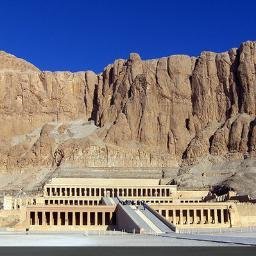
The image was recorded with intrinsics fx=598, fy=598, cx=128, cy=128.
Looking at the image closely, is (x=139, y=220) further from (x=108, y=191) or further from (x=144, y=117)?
(x=144, y=117)

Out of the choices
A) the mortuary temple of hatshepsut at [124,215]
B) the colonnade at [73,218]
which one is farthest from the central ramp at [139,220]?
the colonnade at [73,218]

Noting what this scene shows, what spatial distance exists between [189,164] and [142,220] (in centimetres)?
8939

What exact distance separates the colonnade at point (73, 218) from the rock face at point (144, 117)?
7024cm

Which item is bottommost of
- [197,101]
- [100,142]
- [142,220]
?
→ [142,220]

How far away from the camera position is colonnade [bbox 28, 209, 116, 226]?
88.9 m

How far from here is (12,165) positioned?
167125 mm

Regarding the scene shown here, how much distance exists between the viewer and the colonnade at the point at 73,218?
8888 cm

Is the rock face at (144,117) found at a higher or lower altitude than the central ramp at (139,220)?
higher

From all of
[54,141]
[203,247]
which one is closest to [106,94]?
[54,141]

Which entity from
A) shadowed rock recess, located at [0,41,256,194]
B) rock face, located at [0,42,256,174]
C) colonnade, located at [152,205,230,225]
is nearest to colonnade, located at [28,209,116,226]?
colonnade, located at [152,205,230,225]

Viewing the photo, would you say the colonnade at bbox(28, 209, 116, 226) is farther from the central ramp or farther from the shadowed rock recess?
the shadowed rock recess

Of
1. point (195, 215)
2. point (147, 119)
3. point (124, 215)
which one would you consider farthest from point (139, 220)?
point (147, 119)

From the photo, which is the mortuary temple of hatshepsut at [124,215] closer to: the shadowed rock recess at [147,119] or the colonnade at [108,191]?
the colonnade at [108,191]

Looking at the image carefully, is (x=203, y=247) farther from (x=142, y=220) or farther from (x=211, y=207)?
(x=211, y=207)
